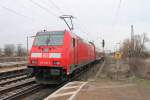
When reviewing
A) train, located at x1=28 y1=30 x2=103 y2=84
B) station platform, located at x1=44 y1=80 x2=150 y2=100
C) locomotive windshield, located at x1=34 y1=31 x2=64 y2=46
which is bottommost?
station platform, located at x1=44 y1=80 x2=150 y2=100

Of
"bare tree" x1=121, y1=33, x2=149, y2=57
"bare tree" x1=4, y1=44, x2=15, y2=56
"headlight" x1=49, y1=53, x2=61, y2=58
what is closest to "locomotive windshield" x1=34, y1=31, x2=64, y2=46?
"headlight" x1=49, y1=53, x2=61, y2=58

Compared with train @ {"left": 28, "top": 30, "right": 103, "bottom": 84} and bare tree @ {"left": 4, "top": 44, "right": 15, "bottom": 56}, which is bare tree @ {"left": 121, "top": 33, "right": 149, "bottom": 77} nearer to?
train @ {"left": 28, "top": 30, "right": 103, "bottom": 84}

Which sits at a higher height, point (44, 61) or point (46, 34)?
point (46, 34)

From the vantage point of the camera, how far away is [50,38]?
58.4ft

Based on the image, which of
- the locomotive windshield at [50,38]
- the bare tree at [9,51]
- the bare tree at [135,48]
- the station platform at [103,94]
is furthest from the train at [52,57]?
the bare tree at [9,51]

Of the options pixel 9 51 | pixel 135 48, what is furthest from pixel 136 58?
pixel 9 51

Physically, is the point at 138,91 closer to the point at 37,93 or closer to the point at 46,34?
the point at 37,93

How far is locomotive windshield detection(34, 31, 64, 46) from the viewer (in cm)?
1761

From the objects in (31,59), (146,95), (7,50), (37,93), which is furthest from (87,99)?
(7,50)

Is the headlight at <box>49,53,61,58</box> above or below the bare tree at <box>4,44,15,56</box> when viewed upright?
below

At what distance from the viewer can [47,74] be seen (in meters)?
16.8

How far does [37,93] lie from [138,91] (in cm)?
502

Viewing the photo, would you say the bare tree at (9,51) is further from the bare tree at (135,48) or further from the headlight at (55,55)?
the headlight at (55,55)

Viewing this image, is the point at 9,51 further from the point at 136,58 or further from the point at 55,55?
the point at 55,55
